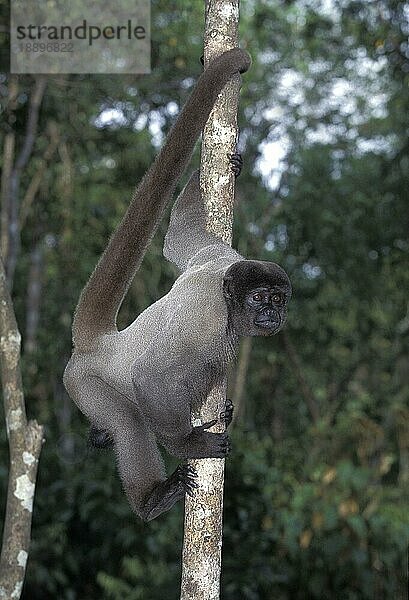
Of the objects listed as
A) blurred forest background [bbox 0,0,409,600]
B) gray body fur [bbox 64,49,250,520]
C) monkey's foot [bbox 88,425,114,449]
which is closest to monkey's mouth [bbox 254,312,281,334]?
gray body fur [bbox 64,49,250,520]

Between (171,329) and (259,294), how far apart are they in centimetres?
42

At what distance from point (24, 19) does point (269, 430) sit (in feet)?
26.0

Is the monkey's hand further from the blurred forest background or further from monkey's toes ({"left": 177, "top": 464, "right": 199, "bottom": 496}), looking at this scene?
the blurred forest background

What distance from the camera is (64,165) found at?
35.3ft

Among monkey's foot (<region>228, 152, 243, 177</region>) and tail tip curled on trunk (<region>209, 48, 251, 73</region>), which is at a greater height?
tail tip curled on trunk (<region>209, 48, 251, 73</region>)

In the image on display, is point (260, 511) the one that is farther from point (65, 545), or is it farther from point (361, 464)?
point (361, 464)

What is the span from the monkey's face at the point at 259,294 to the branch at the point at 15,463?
121cm

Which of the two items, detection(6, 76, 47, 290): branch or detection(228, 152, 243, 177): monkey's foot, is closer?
detection(228, 152, 243, 177): monkey's foot

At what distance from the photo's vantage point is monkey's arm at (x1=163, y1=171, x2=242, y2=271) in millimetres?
3756

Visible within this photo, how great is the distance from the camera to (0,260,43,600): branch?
3.69 metres
